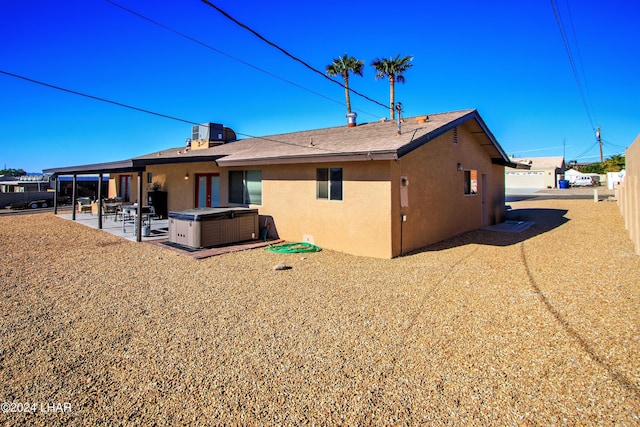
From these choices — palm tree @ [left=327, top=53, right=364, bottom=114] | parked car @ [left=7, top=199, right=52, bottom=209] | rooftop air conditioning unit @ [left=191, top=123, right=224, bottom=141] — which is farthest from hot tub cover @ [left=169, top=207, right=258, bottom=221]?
parked car @ [left=7, top=199, right=52, bottom=209]

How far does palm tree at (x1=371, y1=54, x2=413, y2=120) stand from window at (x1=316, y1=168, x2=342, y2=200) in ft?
66.7

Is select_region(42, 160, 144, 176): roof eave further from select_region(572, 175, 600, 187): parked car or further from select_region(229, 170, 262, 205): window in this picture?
select_region(572, 175, 600, 187): parked car

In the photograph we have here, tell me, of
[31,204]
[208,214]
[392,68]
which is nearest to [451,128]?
[208,214]

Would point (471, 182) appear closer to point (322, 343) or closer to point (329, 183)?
point (329, 183)

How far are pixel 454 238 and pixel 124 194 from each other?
17.5 metres

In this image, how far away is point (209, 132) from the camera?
1761 cm

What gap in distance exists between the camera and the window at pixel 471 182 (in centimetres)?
1226

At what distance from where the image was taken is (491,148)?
13391mm

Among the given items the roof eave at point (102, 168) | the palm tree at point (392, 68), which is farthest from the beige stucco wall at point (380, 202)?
the palm tree at point (392, 68)

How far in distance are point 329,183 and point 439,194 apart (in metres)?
3.44

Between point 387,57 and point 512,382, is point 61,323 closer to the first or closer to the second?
point 512,382

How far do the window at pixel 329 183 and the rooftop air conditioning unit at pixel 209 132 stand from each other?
10108 millimetres

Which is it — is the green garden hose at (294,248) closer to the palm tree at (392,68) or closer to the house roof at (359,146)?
the house roof at (359,146)

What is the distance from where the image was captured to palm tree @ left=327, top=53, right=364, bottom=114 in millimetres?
28500
